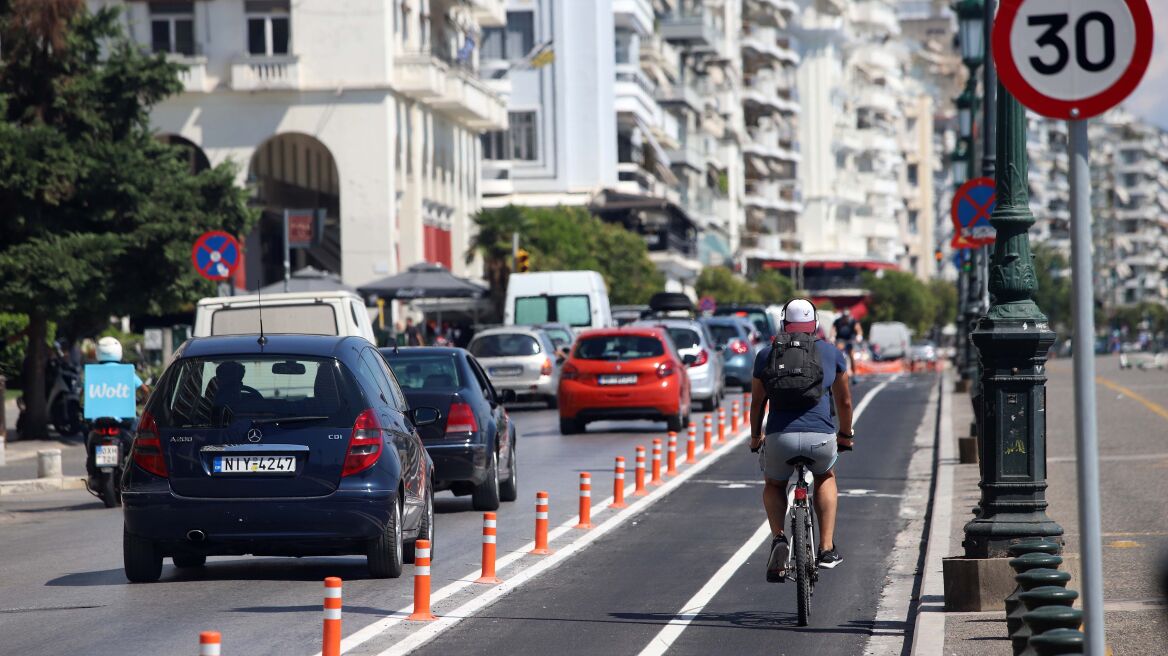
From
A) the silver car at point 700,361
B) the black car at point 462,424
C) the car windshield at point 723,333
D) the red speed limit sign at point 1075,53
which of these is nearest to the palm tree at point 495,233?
the car windshield at point 723,333

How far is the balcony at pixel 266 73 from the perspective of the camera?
174 ft

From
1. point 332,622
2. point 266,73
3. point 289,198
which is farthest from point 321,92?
point 332,622

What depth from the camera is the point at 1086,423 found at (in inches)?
243

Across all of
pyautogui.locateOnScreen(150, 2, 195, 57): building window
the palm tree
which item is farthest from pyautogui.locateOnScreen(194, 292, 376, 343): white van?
the palm tree

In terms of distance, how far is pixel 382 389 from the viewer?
1282 cm

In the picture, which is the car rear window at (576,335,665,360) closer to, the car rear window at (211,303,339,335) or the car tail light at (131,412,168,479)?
the car rear window at (211,303,339,335)

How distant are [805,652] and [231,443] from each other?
4.04m

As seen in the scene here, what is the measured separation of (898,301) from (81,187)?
359 ft

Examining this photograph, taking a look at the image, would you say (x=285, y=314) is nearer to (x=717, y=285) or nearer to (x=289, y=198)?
(x=289, y=198)

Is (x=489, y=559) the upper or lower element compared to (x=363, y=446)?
lower

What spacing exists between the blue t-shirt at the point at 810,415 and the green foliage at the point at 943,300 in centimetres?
13450

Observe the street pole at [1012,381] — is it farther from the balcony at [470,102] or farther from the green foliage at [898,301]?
the green foliage at [898,301]

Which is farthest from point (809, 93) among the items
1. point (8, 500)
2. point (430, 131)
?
point (8, 500)

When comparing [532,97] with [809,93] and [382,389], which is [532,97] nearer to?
[809,93]
